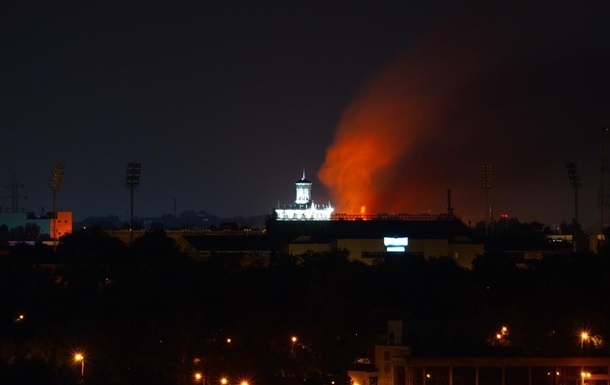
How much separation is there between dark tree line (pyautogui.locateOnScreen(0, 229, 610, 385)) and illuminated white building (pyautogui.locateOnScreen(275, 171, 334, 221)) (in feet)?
141

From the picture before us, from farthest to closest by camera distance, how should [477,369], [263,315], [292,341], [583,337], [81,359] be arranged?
1. [263,315]
2. [583,337]
3. [292,341]
4. [81,359]
5. [477,369]

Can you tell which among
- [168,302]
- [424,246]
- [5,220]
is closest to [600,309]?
[168,302]

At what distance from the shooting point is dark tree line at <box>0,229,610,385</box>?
5097 cm

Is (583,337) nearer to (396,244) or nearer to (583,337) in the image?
(583,337)

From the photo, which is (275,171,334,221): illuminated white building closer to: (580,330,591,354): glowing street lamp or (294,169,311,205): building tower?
(294,169,311,205): building tower

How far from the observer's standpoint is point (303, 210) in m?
130

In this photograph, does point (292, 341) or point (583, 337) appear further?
point (583, 337)

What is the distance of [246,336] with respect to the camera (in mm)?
53406

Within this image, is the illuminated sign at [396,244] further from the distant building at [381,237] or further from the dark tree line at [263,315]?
the dark tree line at [263,315]

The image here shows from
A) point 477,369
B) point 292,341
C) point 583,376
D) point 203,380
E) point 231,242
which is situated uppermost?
point 231,242

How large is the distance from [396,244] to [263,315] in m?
43.9

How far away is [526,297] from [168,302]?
636 inches

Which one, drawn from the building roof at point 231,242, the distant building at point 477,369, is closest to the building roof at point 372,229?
the building roof at point 231,242

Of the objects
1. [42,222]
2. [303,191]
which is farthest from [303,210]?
[42,222]
